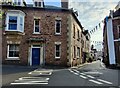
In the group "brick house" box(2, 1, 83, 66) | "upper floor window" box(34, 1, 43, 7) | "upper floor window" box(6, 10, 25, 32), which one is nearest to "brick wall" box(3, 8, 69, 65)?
"brick house" box(2, 1, 83, 66)

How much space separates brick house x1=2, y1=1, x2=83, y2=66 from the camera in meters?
25.0

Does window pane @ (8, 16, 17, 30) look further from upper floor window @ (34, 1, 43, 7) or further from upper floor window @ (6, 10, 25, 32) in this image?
upper floor window @ (34, 1, 43, 7)

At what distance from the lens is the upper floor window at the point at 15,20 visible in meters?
25.0

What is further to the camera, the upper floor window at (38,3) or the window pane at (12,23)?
the upper floor window at (38,3)

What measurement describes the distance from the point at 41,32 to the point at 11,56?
441 cm

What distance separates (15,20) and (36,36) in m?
3.02

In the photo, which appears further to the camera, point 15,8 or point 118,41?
point 118,41

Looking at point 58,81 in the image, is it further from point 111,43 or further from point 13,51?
point 111,43

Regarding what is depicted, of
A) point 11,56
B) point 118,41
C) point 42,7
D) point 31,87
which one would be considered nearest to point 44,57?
point 11,56

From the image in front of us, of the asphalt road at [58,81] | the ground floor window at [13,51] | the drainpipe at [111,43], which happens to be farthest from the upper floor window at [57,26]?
the asphalt road at [58,81]

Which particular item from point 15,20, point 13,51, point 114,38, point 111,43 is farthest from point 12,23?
point 114,38

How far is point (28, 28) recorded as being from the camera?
25562 millimetres

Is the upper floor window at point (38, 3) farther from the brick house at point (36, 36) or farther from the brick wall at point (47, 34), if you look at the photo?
the brick wall at point (47, 34)

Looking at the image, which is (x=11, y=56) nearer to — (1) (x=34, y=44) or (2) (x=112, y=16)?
(1) (x=34, y=44)
